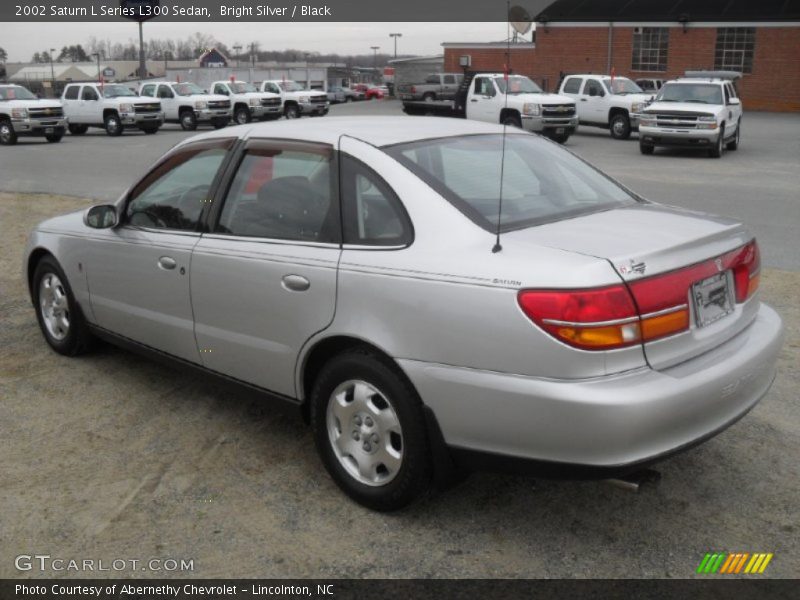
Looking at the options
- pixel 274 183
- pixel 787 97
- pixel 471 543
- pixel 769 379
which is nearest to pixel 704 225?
pixel 769 379

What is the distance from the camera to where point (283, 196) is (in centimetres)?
409

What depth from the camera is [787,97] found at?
44.1 m

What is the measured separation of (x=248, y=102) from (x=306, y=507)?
1290 inches

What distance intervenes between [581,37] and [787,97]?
38.9ft

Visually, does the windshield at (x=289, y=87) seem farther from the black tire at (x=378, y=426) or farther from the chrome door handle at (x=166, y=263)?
the black tire at (x=378, y=426)

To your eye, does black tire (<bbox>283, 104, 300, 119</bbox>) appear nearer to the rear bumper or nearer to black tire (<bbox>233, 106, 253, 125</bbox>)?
black tire (<bbox>233, 106, 253, 125</bbox>)

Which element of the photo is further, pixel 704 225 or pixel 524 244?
pixel 704 225

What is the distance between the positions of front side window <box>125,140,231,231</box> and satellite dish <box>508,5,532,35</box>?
64.9 inches

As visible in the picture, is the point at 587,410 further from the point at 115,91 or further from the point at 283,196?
the point at 115,91

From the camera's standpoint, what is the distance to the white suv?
19750 millimetres

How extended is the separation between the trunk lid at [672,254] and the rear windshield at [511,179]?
151mm

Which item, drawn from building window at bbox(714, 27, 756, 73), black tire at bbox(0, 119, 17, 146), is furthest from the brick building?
black tire at bbox(0, 119, 17, 146)
